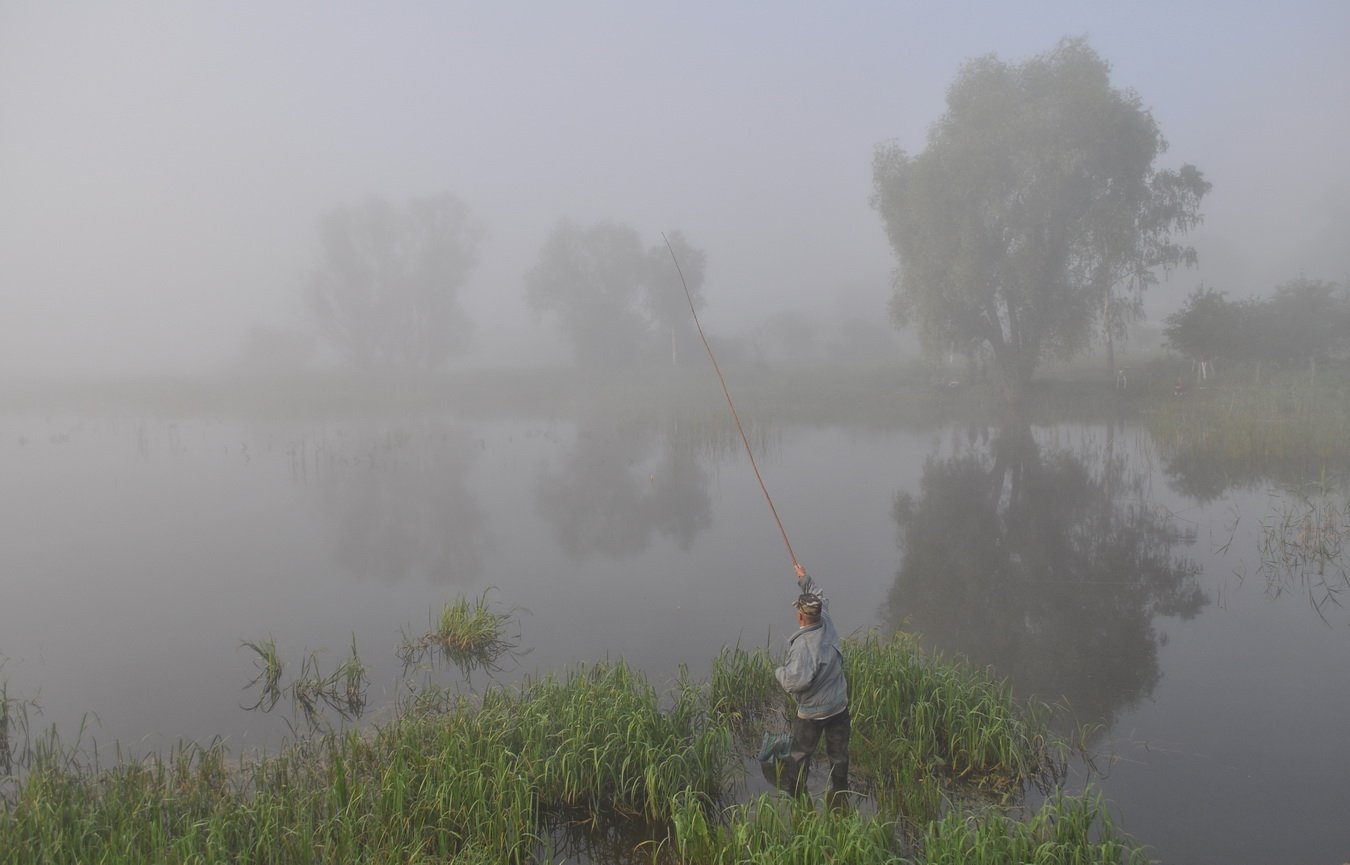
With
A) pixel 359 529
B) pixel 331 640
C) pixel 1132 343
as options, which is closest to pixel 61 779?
pixel 331 640

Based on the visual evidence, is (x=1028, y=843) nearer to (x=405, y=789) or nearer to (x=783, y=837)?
(x=783, y=837)

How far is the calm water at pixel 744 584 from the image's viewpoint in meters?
6.52

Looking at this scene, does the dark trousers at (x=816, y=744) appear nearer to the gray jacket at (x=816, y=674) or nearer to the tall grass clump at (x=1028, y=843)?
the gray jacket at (x=816, y=674)

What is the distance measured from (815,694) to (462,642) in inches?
186

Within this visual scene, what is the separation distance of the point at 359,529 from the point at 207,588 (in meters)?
3.52

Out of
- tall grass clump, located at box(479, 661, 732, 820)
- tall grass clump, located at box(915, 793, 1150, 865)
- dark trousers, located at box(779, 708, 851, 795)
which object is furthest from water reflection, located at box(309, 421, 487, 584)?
tall grass clump, located at box(915, 793, 1150, 865)

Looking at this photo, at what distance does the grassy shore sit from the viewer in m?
4.45

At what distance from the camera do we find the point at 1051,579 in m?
10.7

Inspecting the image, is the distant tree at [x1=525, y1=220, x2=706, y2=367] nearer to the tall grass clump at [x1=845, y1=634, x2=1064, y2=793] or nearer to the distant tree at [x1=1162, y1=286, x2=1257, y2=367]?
the distant tree at [x1=1162, y1=286, x2=1257, y2=367]

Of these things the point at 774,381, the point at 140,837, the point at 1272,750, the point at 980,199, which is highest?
the point at 980,199

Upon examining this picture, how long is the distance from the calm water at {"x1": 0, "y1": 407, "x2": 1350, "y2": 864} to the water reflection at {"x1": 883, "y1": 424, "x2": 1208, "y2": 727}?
54 millimetres

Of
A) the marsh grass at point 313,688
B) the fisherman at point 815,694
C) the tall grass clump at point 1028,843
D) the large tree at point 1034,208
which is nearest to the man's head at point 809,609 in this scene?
the fisherman at point 815,694

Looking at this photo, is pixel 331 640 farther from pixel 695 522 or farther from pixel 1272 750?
pixel 1272 750

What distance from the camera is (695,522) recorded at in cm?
1491
